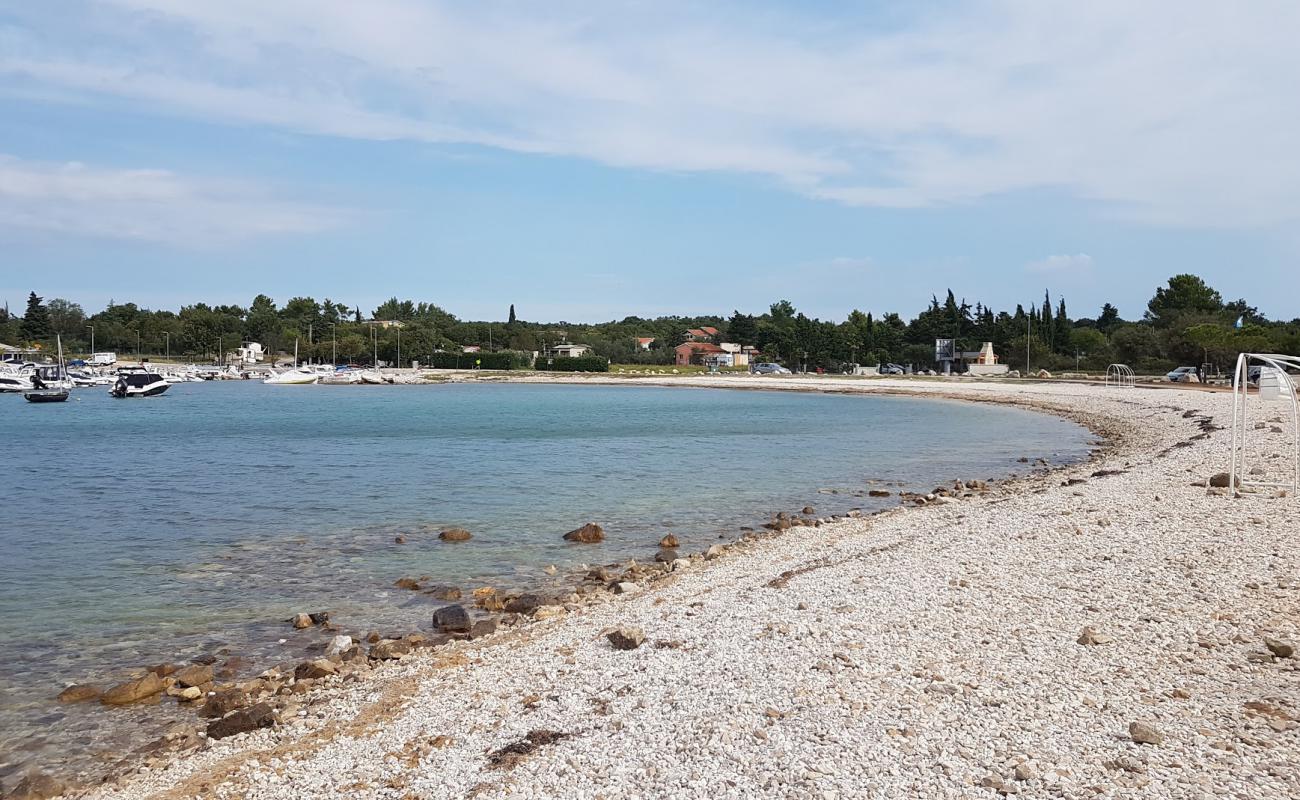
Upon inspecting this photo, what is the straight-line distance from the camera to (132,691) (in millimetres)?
8352

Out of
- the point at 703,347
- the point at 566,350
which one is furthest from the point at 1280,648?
the point at 566,350

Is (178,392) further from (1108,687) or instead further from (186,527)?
(1108,687)

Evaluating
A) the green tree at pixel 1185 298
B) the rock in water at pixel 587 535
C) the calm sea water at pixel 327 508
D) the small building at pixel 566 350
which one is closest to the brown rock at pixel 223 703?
the calm sea water at pixel 327 508

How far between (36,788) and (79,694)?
7.31 feet

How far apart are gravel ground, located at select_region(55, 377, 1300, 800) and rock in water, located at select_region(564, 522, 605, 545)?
437 centimetres

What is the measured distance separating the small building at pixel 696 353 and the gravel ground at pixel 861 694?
12677 centimetres

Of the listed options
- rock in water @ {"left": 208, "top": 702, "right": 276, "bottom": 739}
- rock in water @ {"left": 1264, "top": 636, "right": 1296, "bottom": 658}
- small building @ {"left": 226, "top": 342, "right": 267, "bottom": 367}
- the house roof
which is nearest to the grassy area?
the house roof

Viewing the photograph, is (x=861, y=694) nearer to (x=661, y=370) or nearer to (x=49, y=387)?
(x=49, y=387)

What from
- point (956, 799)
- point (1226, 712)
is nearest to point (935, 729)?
point (956, 799)

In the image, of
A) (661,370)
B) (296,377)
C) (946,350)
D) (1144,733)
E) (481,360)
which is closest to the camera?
(1144,733)

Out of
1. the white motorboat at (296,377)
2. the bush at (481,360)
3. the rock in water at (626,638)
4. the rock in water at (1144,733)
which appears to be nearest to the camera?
the rock in water at (1144,733)

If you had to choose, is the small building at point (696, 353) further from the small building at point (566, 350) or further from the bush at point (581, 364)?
the bush at point (581, 364)

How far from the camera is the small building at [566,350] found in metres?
140

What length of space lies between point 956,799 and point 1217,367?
7662 centimetres
